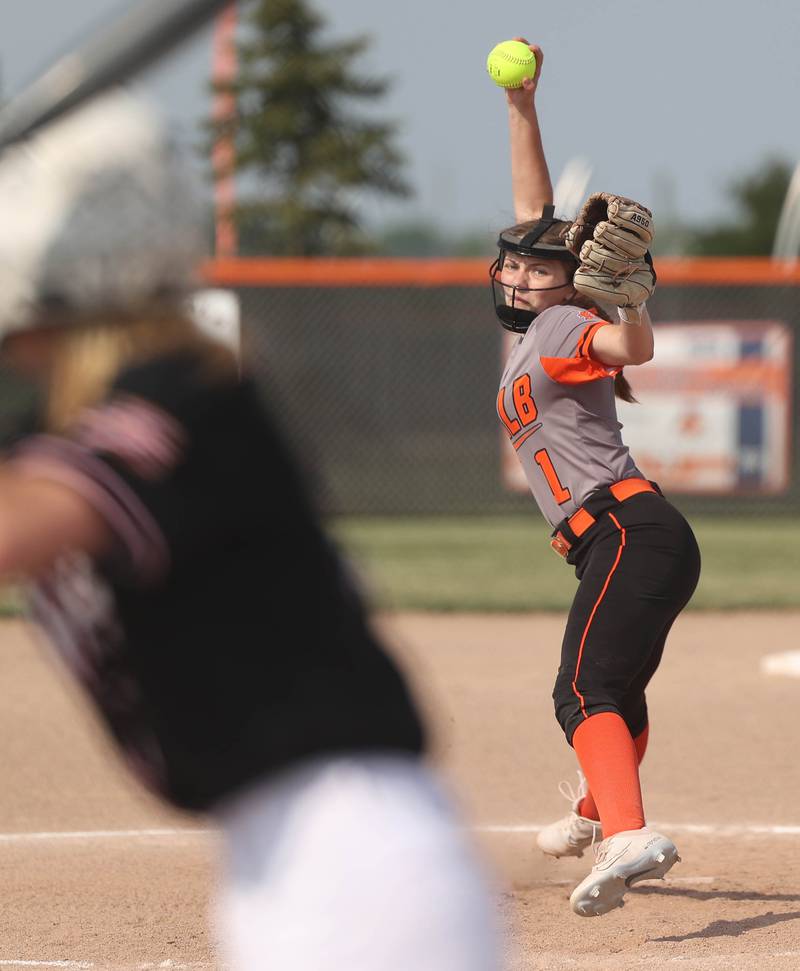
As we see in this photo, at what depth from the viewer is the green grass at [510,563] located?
10406 mm

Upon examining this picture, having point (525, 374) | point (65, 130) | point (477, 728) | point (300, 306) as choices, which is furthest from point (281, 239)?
point (65, 130)

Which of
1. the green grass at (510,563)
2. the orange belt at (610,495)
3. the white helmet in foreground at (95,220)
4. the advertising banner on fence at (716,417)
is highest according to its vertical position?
the white helmet in foreground at (95,220)

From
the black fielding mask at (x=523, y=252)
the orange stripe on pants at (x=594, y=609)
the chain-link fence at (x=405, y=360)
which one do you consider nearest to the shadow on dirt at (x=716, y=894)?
the orange stripe on pants at (x=594, y=609)

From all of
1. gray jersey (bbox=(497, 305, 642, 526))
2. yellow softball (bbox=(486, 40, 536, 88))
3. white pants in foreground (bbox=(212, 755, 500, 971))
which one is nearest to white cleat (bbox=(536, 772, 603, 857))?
gray jersey (bbox=(497, 305, 642, 526))

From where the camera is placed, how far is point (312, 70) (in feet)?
90.5

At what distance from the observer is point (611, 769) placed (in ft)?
12.6

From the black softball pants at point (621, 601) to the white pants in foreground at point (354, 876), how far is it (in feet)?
6.96

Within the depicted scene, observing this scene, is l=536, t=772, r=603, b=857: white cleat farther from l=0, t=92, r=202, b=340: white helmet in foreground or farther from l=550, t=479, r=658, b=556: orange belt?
l=0, t=92, r=202, b=340: white helmet in foreground

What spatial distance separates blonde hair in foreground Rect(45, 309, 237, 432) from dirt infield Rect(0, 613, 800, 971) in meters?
0.65

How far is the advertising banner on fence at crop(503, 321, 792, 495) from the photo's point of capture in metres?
14.0

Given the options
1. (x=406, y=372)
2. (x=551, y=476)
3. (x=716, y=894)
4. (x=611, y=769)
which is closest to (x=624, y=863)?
(x=611, y=769)

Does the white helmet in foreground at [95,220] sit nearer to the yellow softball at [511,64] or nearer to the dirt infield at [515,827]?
the dirt infield at [515,827]

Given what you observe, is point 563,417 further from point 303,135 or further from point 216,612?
point 303,135

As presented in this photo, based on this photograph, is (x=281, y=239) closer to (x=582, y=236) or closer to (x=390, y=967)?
(x=582, y=236)
